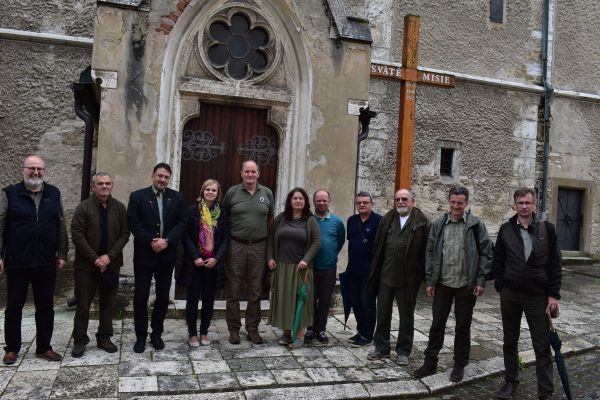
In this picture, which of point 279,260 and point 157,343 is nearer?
point 157,343

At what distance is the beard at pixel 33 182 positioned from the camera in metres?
4.28

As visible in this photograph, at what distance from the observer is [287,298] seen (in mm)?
5062

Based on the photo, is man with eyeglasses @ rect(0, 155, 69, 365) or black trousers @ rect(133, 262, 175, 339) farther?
black trousers @ rect(133, 262, 175, 339)

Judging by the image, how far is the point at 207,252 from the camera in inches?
194

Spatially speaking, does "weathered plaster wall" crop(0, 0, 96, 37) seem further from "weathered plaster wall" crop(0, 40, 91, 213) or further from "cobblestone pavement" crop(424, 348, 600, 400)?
"cobblestone pavement" crop(424, 348, 600, 400)

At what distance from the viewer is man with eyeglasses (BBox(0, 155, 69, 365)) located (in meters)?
4.21

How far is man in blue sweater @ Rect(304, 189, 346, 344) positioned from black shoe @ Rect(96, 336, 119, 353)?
1.89 metres

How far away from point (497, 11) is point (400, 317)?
9.23 metres

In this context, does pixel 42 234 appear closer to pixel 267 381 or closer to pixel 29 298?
pixel 267 381

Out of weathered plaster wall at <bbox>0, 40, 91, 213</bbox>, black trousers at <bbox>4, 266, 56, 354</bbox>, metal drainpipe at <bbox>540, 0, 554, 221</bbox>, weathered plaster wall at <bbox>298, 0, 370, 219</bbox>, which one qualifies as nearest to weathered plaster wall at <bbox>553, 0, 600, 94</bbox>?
metal drainpipe at <bbox>540, 0, 554, 221</bbox>

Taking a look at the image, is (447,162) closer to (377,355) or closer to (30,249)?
(377,355)

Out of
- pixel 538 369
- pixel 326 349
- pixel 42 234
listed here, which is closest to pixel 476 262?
pixel 538 369

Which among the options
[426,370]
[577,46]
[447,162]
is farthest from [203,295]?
[577,46]

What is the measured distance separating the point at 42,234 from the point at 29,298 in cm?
286
